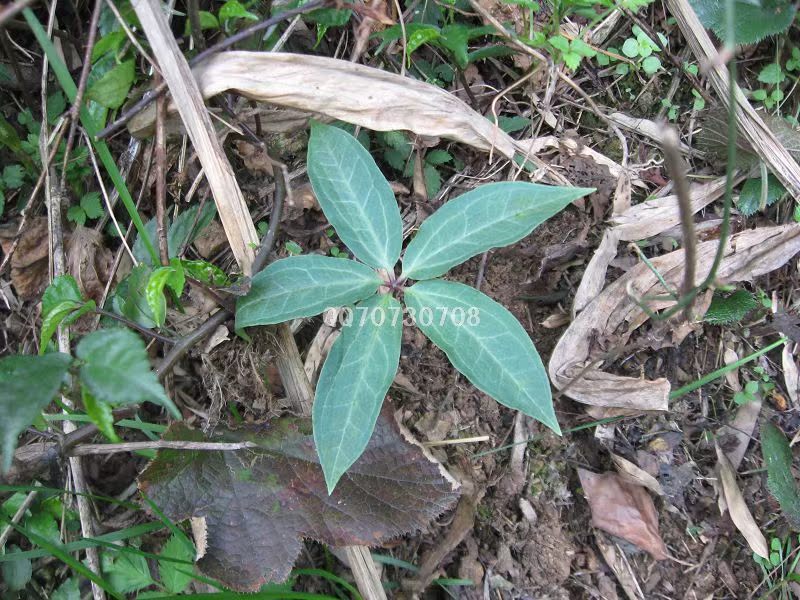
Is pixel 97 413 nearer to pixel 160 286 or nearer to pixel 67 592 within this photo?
pixel 160 286

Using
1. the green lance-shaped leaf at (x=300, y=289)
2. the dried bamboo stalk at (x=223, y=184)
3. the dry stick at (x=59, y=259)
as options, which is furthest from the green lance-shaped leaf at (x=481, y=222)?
the dry stick at (x=59, y=259)

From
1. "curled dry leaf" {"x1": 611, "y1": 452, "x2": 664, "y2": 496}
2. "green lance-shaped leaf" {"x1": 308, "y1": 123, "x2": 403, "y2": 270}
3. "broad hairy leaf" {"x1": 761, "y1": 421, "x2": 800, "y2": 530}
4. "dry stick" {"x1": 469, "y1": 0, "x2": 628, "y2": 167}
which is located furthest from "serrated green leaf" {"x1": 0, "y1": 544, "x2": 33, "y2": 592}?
"broad hairy leaf" {"x1": 761, "y1": 421, "x2": 800, "y2": 530}

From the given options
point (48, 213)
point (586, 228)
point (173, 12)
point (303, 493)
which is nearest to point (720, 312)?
point (586, 228)

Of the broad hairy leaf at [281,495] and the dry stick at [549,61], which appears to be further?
the dry stick at [549,61]

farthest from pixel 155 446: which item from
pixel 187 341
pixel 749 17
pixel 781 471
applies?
pixel 749 17

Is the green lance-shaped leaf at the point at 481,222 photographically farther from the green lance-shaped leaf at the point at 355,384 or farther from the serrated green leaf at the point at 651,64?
the serrated green leaf at the point at 651,64

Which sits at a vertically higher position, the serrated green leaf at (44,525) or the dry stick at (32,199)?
the dry stick at (32,199)
